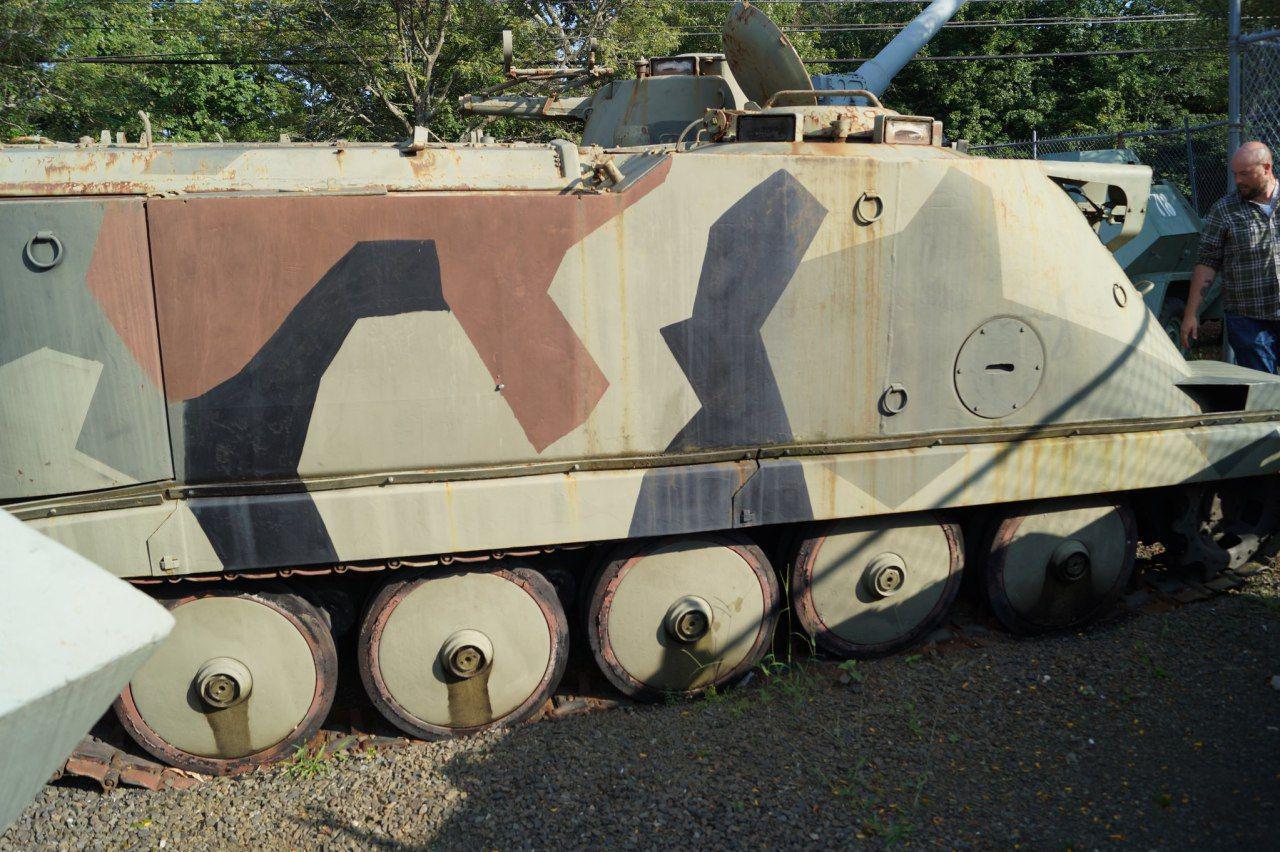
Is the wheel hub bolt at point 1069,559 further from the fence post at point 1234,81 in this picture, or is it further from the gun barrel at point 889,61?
the gun barrel at point 889,61

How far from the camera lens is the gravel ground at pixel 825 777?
3.75 m

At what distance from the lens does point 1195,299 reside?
6.03 metres

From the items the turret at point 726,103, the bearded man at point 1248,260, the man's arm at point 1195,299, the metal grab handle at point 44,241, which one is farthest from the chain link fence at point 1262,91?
the metal grab handle at point 44,241

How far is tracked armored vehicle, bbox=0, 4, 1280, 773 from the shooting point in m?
3.82

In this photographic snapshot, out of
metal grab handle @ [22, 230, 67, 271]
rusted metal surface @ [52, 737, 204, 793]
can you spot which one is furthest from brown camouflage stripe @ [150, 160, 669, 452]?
rusted metal surface @ [52, 737, 204, 793]

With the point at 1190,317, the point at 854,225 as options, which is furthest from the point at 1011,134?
the point at 854,225

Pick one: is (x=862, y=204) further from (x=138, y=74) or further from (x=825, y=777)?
(x=138, y=74)

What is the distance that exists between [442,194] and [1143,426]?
131 inches

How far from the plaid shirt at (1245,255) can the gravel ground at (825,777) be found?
219cm

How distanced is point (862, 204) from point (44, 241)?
3.01m

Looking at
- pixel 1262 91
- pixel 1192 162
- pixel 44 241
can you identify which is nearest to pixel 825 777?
pixel 44 241

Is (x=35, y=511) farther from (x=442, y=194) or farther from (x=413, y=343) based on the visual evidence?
(x=442, y=194)

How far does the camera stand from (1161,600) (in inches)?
219

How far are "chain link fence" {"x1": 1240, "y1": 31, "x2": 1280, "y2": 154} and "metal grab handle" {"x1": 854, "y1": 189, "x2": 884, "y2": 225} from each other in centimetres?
523
